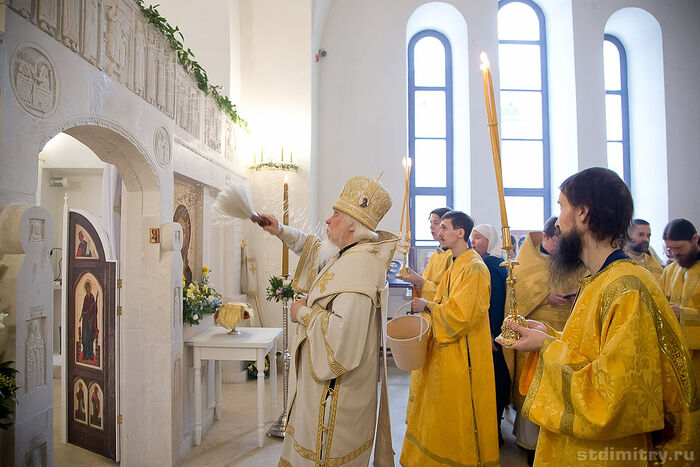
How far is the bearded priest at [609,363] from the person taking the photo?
1.28 meters

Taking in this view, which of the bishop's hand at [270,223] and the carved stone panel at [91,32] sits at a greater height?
the carved stone panel at [91,32]

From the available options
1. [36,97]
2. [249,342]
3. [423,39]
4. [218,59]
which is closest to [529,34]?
[423,39]

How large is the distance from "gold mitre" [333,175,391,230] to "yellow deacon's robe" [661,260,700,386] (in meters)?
2.36

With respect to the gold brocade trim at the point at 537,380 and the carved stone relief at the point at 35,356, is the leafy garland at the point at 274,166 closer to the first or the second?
the carved stone relief at the point at 35,356

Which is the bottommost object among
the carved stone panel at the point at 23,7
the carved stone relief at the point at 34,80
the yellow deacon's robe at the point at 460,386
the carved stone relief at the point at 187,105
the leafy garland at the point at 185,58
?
the yellow deacon's robe at the point at 460,386

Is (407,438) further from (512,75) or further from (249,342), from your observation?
(512,75)

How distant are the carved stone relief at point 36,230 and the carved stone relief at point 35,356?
380mm

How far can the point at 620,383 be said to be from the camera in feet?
4.15

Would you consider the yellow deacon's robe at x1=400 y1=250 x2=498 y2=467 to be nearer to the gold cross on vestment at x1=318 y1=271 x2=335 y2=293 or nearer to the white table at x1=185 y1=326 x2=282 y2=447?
the gold cross on vestment at x1=318 y1=271 x2=335 y2=293

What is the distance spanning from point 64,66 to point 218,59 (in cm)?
388

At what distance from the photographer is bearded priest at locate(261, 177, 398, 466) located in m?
2.16

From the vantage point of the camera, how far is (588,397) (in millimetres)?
1335

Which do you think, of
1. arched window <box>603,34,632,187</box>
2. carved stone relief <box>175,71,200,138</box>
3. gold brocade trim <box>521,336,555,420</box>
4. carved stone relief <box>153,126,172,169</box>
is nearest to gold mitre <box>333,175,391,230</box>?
gold brocade trim <box>521,336,555,420</box>

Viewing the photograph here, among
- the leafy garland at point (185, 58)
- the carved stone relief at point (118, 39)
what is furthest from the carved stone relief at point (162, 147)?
the leafy garland at point (185, 58)
